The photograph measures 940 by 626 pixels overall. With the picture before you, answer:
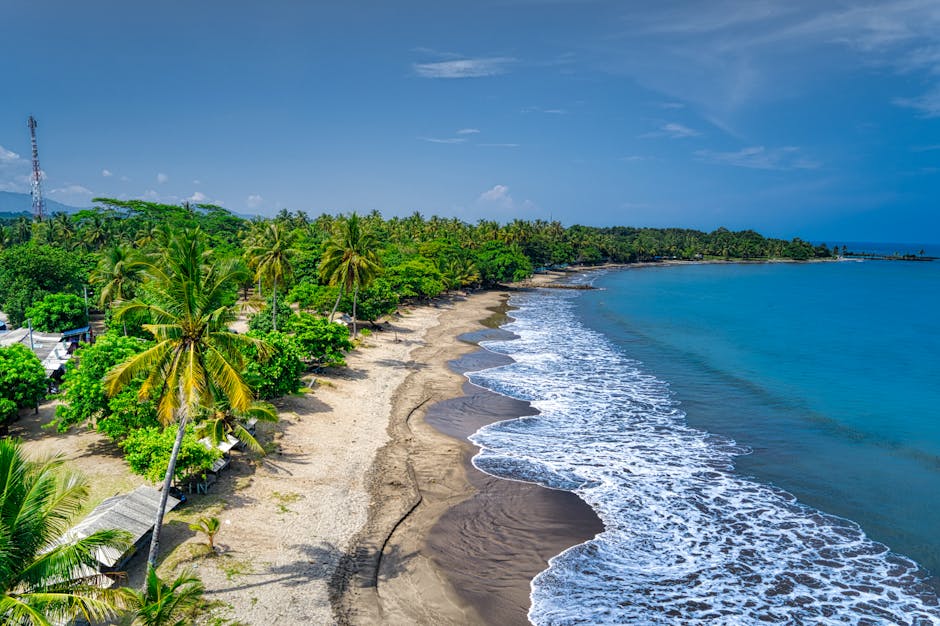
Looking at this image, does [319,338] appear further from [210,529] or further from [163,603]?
[163,603]

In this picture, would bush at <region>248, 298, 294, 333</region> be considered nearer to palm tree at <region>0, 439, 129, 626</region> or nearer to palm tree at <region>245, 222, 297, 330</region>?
palm tree at <region>245, 222, 297, 330</region>

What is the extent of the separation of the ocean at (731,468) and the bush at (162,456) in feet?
38.5

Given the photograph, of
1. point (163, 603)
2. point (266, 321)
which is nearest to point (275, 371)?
point (266, 321)

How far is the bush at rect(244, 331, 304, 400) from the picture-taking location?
2748 cm

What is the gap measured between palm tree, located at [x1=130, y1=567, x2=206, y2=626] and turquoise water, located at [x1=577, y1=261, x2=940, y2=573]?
78.6 ft

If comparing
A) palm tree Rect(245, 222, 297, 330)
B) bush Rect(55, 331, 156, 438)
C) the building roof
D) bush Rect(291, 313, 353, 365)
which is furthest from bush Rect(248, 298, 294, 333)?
the building roof

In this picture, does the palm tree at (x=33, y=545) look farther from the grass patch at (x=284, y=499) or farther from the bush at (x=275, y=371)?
the bush at (x=275, y=371)

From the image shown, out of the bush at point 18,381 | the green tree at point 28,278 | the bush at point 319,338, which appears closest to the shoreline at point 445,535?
the bush at point 319,338

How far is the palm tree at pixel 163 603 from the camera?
12492 millimetres

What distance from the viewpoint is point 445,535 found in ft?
63.9

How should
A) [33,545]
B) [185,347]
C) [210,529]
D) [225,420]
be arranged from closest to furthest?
[33,545] < [185,347] < [210,529] < [225,420]

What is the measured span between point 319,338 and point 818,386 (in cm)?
3816

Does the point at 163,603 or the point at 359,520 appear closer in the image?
the point at 163,603

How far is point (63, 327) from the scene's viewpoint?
131ft
